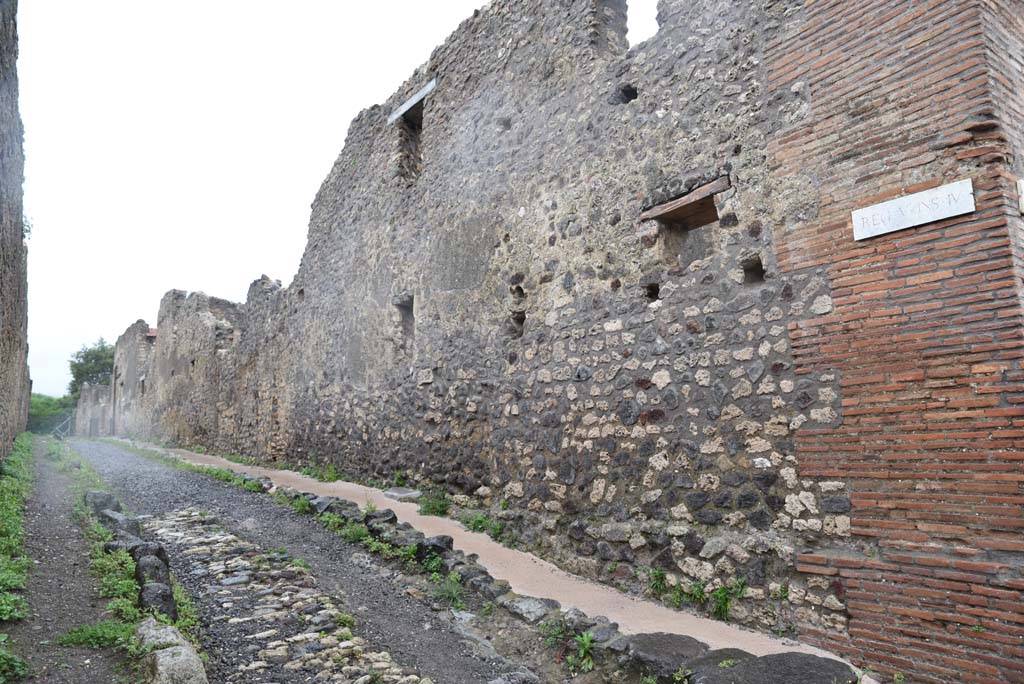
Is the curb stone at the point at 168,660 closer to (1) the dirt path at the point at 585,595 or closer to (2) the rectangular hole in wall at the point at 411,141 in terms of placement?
(1) the dirt path at the point at 585,595

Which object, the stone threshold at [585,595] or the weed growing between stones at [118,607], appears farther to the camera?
the stone threshold at [585,595]

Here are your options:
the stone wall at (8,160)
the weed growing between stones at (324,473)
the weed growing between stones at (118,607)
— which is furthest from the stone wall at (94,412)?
the weed growing between stones at (118,607)

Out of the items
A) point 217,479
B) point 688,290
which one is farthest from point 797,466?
point 217,479

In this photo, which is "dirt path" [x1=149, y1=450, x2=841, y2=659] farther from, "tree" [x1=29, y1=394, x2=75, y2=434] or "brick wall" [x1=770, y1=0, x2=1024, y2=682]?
"tree" [x1=29, y1=394, x2=75, y2=434]

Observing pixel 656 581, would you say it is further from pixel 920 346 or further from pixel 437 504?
pixel 437 504

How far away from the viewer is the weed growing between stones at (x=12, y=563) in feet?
9.75

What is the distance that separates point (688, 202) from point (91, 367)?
173 ft

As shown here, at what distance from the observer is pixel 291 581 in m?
5.33

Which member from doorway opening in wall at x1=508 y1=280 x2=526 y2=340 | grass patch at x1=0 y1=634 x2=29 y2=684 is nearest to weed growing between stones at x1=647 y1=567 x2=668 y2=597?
doorway opening in wall at x1=508 y1=280 x2=526 y2=340

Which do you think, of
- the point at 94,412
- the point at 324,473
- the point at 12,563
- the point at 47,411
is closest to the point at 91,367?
the point at 47,411

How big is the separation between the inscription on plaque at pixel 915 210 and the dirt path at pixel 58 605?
474cm

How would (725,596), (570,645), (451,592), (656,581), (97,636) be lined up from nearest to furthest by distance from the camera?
(97,636) < (570,645) < (725,596) < (656,581) < (451,592)

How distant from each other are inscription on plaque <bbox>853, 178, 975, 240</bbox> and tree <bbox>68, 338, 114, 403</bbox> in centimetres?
5262

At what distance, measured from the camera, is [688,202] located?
17.5 feet
